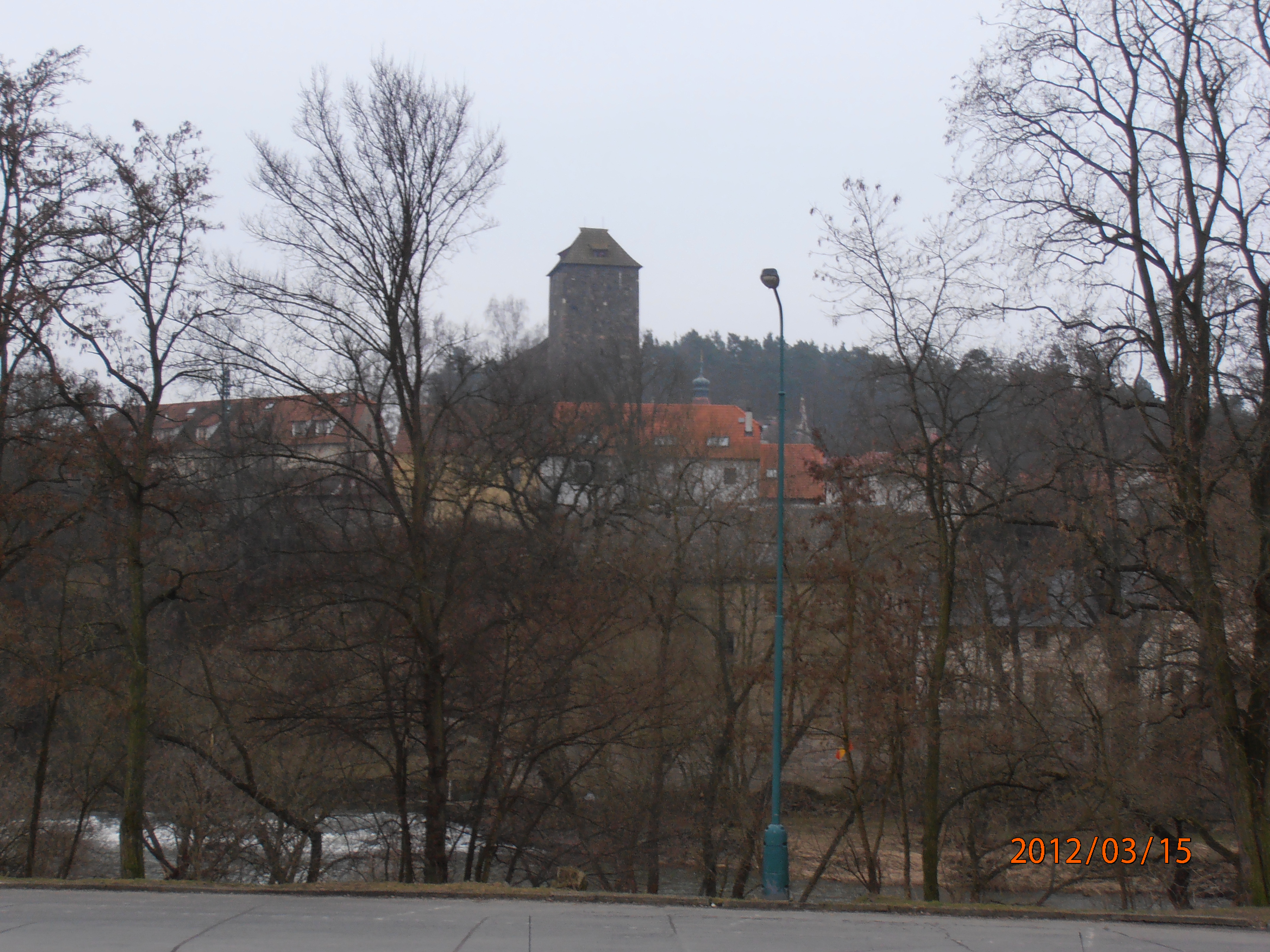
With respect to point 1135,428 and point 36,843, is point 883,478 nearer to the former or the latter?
point 1135,428

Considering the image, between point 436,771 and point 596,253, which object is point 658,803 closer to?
point 436,771

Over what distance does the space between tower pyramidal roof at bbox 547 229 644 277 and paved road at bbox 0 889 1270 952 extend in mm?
90347

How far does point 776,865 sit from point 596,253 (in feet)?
294

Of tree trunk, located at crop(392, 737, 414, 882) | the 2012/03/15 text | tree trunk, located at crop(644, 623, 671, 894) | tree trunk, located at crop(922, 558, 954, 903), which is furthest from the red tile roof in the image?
tree trunk, located at crop(392, 737, 414, 882)

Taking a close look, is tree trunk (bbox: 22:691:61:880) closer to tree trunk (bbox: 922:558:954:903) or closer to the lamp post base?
the lamp post base

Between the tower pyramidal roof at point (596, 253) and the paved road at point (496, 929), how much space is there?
9035cm

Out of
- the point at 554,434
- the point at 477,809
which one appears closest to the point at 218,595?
the point at 477,809

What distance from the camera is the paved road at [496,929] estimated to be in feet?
28.1

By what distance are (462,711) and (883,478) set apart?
10.0 m

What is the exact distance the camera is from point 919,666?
88.9 ft

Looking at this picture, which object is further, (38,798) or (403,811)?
(38,798)

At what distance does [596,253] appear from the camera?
324 ft

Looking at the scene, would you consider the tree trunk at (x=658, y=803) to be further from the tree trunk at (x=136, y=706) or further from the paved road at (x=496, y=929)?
the paved road at (x=496, y=929)

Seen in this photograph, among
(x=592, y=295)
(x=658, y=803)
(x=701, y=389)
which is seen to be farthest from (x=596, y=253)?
(x=658, y=803)
